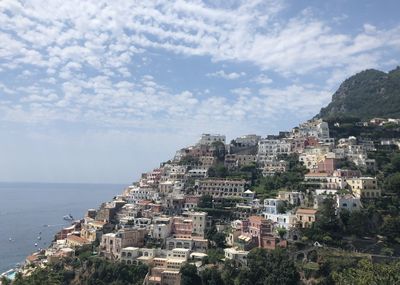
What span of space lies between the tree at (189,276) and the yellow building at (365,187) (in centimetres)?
2124

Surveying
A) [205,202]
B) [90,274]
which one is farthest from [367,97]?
[90,274]

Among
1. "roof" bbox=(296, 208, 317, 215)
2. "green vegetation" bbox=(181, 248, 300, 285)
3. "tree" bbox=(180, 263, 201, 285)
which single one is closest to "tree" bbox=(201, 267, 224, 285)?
"green vegetation" bbox=(181, 248, 300, 285)

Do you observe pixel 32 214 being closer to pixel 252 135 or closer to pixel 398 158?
pixel 252 135

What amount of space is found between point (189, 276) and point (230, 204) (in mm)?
17295

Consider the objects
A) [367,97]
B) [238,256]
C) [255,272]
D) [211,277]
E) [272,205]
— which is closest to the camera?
[255,272]

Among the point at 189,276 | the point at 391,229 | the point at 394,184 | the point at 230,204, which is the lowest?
the point at 189,276

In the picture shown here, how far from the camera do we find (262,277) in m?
40.4

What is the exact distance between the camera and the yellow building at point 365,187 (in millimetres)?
51044

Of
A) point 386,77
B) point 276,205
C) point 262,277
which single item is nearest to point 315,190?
point 276,205

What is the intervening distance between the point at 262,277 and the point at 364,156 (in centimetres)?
2999

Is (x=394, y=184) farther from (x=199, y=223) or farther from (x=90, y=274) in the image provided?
(x=90, y=274)

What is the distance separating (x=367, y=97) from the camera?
11731 centimetres

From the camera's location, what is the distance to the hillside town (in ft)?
153

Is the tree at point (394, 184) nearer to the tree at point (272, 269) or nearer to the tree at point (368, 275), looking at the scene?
the tree at point (368, 275)
